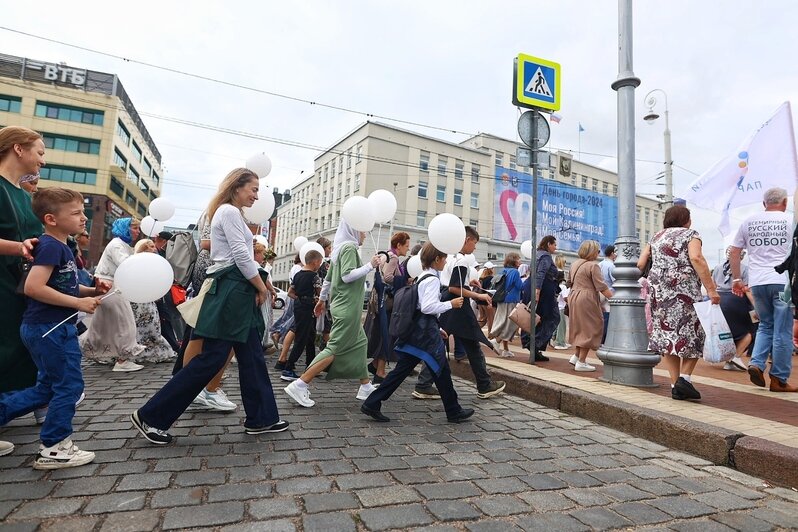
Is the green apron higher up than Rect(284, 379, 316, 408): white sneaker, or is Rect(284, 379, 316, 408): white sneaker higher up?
the green apron

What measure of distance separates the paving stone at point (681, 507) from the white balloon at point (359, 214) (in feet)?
10.8

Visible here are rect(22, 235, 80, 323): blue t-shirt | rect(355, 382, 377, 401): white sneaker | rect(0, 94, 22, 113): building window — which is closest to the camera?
rect(22, 235, 80, 323): blue t-shirt

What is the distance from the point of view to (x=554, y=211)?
1326 inches

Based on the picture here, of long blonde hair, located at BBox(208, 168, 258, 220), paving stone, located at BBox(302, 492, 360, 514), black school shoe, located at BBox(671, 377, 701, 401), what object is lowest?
paving stone, located at BBox(302, 492, 360, 514)

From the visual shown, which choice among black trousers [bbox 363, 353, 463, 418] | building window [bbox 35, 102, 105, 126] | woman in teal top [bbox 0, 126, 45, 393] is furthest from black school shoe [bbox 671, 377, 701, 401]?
building window [bbox 35, 102, 105, 126]

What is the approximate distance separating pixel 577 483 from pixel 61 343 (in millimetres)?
3070

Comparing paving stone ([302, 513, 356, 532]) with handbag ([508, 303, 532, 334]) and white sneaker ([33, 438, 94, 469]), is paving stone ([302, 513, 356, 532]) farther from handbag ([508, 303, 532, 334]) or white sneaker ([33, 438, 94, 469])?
handbag ([508, 303, 532, 334])

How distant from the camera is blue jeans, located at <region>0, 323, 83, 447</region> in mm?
2598

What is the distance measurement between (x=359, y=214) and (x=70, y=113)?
4777 cm

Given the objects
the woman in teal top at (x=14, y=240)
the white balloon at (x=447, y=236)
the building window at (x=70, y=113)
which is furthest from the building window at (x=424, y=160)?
the woman in teal top at (x=14, y=240)

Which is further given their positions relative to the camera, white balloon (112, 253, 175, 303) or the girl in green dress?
the girl in green dress

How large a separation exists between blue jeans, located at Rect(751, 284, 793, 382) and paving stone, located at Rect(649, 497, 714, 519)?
318 cm

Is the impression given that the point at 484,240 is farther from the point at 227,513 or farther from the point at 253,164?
the point at 227,513

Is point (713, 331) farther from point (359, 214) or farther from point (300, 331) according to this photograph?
point (300, 331)
